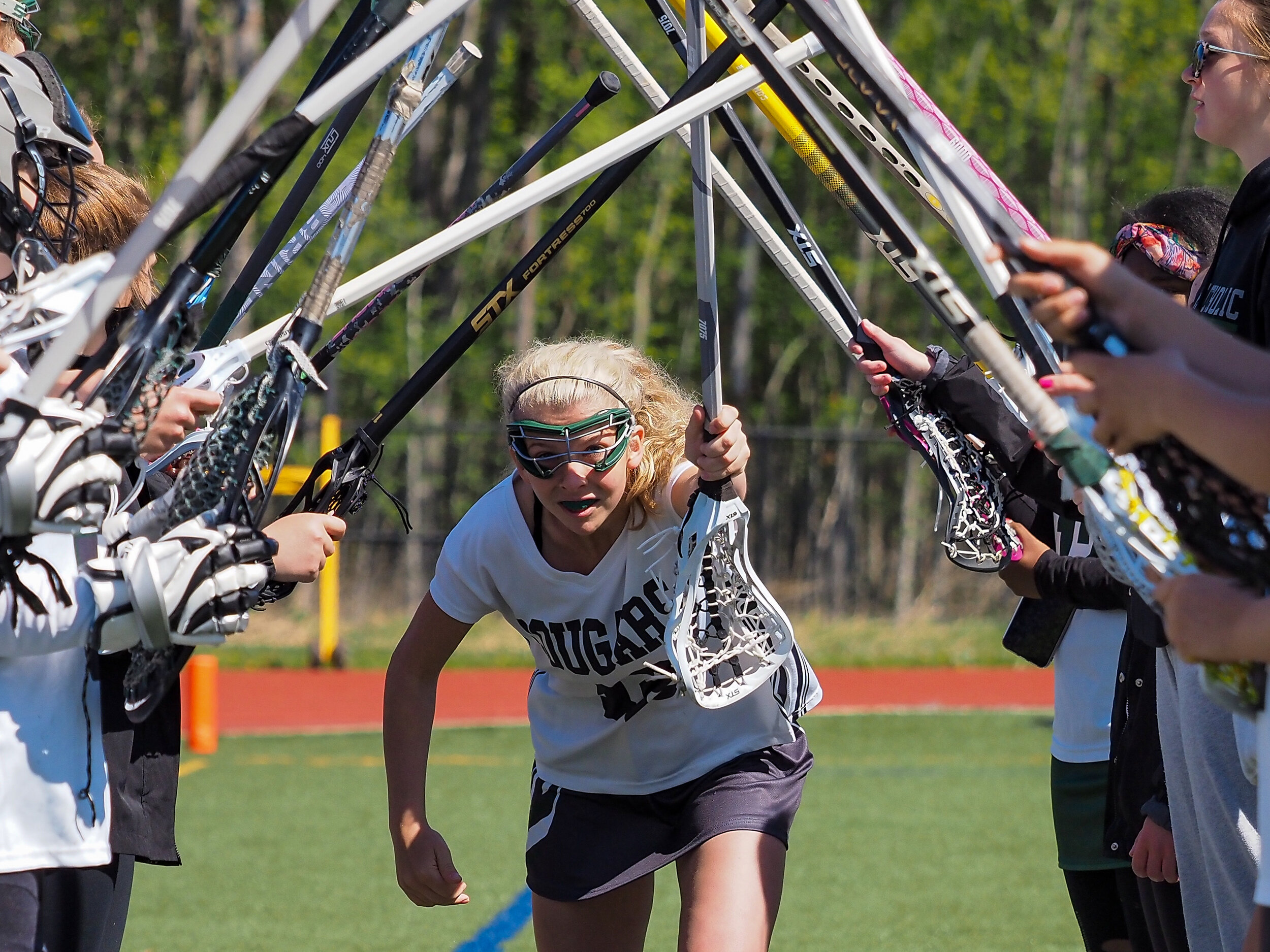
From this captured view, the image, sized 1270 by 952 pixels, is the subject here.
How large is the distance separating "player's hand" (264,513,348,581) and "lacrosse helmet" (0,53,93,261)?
647 millimetres

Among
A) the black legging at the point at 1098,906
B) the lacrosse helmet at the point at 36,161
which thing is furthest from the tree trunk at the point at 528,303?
the lacrosse helmet at the point at 36,161

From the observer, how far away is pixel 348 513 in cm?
308

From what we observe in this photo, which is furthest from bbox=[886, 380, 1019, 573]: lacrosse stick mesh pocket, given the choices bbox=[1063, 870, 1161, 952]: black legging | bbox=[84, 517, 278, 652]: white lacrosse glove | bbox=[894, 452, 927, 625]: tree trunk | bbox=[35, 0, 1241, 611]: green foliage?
bbox=[35, 0, 1241, 611]: green foliage

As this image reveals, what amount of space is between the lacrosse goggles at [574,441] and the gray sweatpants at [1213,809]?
48.4 inches

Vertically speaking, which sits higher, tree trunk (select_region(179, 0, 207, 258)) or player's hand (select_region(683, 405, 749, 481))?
tree trunk (select_region(179, 0, 207, 258))

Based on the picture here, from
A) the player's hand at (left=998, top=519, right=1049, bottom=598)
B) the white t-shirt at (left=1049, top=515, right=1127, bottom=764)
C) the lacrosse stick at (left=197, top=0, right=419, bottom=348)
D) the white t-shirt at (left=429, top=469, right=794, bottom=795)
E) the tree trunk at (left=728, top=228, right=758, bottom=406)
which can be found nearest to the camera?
the lacrosse stick at (left=197, top=0, right=419, bottom=348)

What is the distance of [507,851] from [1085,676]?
360 centimetres

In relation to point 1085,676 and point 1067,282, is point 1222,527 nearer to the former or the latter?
point 1067,282

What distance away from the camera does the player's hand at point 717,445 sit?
9.64 ft

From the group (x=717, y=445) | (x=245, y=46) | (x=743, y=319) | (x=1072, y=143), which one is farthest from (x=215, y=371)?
(x=1072, y=143)

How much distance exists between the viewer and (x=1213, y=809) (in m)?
2.47

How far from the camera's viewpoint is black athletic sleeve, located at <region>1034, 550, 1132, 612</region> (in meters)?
3.27

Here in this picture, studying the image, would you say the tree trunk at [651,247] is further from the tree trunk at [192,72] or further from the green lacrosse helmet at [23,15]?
the green lacrosse helmet at [23,15]

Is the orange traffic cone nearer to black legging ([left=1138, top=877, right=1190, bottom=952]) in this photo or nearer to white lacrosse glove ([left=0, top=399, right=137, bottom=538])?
black legging ([left=1138, top=877, right=1190, bottom=952])
